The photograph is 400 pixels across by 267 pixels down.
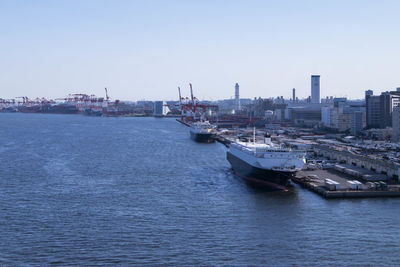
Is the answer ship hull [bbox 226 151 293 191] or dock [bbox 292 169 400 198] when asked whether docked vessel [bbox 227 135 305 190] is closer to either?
ship hull [bbox 226 151 293 191]

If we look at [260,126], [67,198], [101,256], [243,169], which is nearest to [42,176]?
[67,198]

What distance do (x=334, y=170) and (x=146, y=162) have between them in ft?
18.4

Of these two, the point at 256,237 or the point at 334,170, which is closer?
the point at 256,237

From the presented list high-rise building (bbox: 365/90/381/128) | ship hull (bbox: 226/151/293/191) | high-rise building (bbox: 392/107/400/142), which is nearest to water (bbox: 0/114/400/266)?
ship hull (bbox: 226/151/293/191)

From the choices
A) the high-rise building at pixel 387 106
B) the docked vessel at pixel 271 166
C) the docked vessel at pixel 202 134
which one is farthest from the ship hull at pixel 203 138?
the docked vessel at pixel 271 166

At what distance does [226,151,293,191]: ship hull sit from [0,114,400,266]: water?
0.28 meters

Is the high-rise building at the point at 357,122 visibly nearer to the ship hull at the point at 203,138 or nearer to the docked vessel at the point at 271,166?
the ship hull at the point at 203,138

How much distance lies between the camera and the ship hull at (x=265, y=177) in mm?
10297

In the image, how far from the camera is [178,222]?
754 cm

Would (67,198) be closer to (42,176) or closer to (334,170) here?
(42,176)

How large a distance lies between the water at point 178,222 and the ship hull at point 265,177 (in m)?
0.28

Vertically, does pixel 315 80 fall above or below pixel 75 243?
above

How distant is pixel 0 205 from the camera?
27.8ft

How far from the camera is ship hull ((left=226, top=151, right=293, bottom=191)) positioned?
10297 mm
